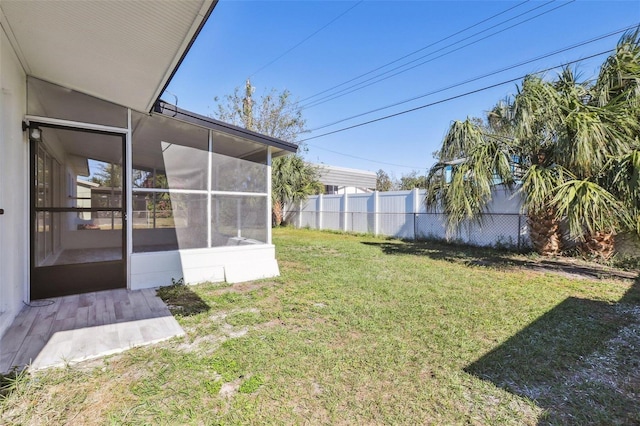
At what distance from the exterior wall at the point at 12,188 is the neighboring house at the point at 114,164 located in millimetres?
18

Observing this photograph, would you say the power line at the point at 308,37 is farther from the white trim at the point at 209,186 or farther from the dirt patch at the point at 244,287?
the dirt patch at the point at 244,287

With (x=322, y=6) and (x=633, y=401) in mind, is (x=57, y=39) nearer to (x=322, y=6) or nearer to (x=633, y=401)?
(x=633, y=401)

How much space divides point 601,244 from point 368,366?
7.17m

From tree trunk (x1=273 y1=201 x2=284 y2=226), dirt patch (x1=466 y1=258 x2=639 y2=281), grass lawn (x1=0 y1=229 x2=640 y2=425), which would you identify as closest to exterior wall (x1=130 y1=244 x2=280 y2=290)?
grass lawn (x1=0 y1=229 x2=640 y2=425)

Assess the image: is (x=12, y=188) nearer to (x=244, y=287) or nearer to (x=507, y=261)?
(x=244, y=287)

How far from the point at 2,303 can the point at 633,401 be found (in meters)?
5.43

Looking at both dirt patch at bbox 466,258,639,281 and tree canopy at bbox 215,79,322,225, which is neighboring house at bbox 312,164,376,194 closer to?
tree canopy at bbox 215,79,322,225

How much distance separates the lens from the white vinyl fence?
905 centimetres

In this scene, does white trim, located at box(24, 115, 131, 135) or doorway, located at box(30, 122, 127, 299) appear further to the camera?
doorway, located at box(30, 122, 127, 299)

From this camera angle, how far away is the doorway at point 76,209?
4297 millimetres

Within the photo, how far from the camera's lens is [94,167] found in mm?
5617

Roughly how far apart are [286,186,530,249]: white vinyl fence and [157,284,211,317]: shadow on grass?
6.60 meters

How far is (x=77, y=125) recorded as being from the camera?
173 inches

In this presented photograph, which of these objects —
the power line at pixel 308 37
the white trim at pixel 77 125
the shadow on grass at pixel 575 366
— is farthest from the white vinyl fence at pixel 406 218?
the white trim at pixel 77 125
